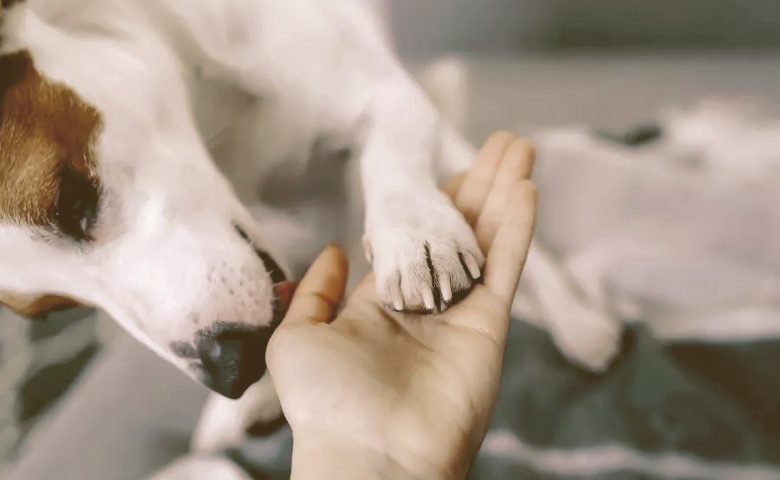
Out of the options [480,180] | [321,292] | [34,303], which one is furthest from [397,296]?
[34,303]

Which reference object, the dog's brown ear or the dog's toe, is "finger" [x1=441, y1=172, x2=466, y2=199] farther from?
the dog's brown ear

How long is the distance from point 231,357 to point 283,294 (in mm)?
107

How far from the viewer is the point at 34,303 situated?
891mm

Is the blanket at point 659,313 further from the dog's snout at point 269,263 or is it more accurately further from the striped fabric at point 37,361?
the striped fabric at point 37,361

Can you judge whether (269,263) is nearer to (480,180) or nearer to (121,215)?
(121,215)

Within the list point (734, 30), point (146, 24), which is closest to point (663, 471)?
point (146, 24)

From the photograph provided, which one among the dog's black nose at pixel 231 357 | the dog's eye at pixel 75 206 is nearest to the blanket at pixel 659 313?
the dog's black nose at pixel 231 357

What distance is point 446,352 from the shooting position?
75 centimetres

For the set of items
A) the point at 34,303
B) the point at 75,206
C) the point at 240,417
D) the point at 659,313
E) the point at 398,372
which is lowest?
the point at 659,313

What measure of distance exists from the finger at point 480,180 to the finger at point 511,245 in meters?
0.08

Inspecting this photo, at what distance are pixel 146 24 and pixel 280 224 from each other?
1.36 feet

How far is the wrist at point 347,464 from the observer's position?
2.18 feet

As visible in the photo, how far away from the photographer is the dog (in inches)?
30.3

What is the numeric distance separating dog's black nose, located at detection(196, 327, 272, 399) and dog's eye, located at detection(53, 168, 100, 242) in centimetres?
18
